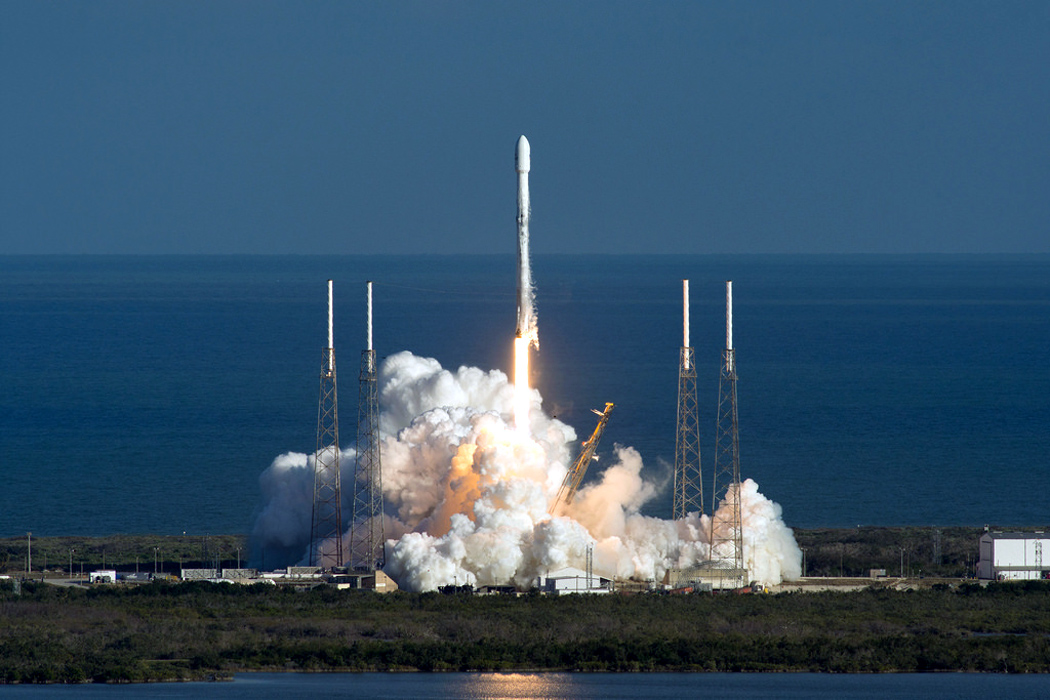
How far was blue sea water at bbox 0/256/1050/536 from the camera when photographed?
8319 centimetres

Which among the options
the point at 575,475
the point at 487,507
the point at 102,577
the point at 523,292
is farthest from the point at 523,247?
the point at 102,577

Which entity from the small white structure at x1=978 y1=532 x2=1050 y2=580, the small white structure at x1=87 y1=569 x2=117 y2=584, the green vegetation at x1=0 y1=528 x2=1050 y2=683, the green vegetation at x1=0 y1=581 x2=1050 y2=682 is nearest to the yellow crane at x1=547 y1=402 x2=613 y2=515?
the green vegetation at x1=0 y1=528 x2=1050 y2=683

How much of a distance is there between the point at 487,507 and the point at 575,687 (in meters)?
10.8

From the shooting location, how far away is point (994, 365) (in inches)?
5694

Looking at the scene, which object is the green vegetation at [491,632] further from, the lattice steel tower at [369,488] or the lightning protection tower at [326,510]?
the lightning protection tower at [326,510]

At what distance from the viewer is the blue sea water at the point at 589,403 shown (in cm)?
8319

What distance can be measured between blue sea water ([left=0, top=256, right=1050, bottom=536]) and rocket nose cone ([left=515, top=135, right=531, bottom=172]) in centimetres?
1385

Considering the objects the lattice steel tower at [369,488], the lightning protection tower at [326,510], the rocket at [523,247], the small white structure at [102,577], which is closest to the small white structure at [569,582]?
the lattice steel tower at [369,488]

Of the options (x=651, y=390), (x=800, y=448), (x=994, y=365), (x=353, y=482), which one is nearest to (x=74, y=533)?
(x=353, y=482)

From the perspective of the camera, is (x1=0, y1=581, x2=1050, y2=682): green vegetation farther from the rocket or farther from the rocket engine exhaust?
the rocket

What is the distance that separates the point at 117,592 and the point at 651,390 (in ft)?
207

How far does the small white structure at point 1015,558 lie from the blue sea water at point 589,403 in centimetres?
1194

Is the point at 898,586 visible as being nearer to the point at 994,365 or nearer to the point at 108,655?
the point at 108,655

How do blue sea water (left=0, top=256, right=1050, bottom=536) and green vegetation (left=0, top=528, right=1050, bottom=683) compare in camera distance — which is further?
blue sea water (left=0, top=256, right=1050, bottom=536)
